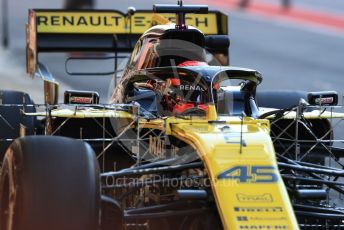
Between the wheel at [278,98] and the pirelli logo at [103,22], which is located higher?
the pirelli logo at [103,22]

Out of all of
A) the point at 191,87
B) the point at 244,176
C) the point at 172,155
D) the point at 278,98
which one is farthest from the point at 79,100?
the point at 278,98

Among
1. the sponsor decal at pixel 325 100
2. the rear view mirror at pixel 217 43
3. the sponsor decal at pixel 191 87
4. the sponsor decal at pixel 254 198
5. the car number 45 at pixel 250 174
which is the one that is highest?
the rear view mirror at pixel 217 43

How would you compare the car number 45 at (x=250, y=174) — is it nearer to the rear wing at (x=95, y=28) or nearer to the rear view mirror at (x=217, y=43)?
the rear view mirror at (x=217, y=43)

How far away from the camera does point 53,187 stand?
251 inches

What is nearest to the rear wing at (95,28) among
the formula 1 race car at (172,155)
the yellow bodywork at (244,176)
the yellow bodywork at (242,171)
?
the formula 1 race car at (172,155)

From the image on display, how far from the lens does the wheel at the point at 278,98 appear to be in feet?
36.4

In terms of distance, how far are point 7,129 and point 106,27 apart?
304 centimetres

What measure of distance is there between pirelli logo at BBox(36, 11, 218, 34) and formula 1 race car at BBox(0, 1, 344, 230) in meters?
2.04

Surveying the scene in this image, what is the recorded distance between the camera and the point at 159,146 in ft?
25.5

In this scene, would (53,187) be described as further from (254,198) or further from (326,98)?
(326,98)

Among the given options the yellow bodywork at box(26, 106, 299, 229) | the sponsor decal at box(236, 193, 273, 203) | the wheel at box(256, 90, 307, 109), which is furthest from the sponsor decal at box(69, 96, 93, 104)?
the wheel at box(256, 90, 307, 109)

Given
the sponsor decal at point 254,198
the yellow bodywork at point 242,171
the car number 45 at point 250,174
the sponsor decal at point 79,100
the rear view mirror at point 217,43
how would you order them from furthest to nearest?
1. the rear view mirror at point 217,43
2. the sponsor decal at point 79,100
3. the car number 45 at point 250,174
4. the sponsor decal at point 254,198
5. the yellow bodywork at point 242,171

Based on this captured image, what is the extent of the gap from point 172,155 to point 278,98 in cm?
376

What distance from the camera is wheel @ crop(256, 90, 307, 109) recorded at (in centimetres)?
1110
